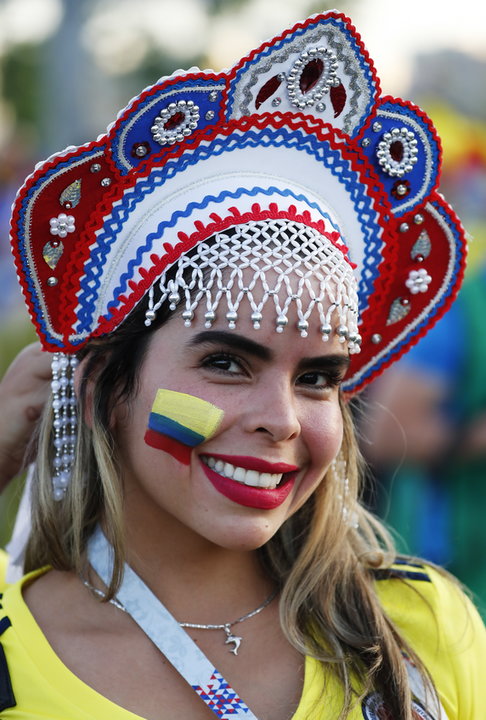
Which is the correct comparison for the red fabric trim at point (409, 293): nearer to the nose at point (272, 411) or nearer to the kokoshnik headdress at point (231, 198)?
the kokoshnik headdress at point (231, 198)

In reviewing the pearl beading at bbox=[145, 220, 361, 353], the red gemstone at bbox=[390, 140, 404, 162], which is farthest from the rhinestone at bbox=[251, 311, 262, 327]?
the red gemstone at bbox=[390, 140, 404, 162]

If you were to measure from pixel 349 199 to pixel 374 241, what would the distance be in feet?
0.41

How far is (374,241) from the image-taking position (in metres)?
2.47

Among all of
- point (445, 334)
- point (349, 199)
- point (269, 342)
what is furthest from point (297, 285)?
point (445, 334)

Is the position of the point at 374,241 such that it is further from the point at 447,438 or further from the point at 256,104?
the point at 447,438

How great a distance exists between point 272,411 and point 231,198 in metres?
0.47

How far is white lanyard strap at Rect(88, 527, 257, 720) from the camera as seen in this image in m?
2.20

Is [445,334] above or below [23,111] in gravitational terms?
below

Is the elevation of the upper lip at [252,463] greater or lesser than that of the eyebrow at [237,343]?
lesser

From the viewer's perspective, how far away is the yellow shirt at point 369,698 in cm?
215

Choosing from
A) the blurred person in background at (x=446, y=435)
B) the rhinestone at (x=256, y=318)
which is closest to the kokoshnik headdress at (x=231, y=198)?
the rhinestone at (x=256, y=318)

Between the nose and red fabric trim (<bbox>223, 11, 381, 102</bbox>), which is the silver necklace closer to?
the nose

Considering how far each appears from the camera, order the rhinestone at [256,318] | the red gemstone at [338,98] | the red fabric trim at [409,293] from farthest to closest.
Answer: the red fabric trim at [409,293] < the red gemstone at [338,98] < the rhinestone at [256,318]

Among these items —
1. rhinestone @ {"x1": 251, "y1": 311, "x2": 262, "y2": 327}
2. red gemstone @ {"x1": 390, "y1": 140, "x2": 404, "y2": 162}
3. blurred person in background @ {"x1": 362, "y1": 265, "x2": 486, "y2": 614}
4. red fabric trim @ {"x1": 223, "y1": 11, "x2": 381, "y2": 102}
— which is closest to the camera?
rhinestone @ {"x1": 251, "y1": 311, "x2": 262, "y2": 327}
